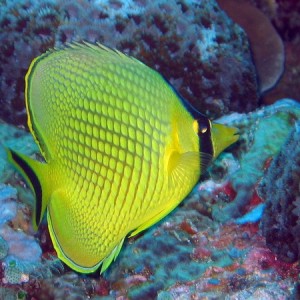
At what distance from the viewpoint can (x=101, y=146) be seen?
127 centimetres

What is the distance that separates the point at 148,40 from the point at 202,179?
4.56 ft

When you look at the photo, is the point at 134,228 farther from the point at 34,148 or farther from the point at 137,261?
the point at 34,148

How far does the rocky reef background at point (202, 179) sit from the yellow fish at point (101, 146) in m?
0.72

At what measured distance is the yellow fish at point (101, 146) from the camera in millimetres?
1264

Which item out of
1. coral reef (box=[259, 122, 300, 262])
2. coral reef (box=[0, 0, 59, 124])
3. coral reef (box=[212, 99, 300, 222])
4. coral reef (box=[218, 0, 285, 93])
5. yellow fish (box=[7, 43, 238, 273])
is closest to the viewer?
yellow fish (box=[7, 43, 238, 273])

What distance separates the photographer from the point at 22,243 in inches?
89.7

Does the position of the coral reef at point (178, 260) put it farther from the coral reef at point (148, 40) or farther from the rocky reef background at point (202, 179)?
the coral reef at point (148, 40)

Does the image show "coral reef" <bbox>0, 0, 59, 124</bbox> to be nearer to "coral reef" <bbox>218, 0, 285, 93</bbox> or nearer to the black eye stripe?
"coral reef" <bbox>218, 0, 285, 93</bbox>

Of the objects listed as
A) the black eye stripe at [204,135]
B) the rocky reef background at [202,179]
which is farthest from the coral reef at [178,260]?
the black eye stripe at [204,135]

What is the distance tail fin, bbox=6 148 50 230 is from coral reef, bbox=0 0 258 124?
90.9 inches

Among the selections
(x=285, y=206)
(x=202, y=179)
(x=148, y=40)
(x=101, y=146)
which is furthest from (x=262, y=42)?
(x=101, y=146)

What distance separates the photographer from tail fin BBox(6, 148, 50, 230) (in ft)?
4.25

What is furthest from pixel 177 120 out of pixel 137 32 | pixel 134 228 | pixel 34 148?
pixel 137 32

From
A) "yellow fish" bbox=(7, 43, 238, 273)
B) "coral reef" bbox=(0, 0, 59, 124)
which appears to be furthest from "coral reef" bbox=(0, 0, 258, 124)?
"yellow fish" bbox=(7, 43, 238, 273)
